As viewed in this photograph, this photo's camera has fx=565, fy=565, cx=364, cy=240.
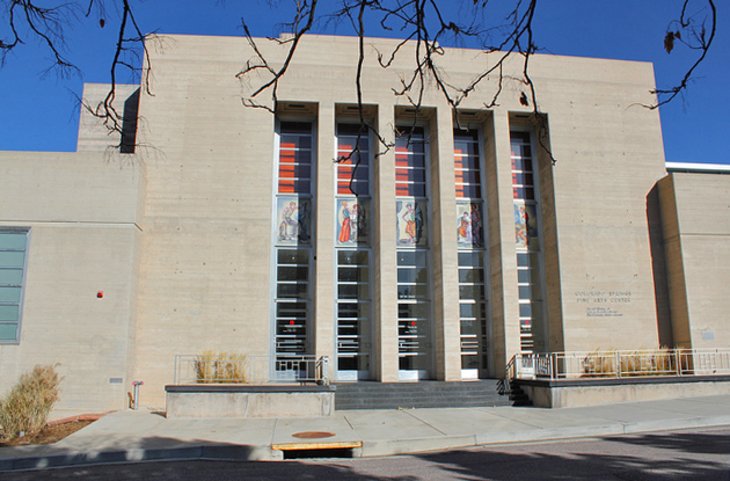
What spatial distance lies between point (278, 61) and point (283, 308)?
26.4 ft

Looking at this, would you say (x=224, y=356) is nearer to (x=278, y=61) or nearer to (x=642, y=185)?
(x=278, y=61)

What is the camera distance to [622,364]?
640 inches

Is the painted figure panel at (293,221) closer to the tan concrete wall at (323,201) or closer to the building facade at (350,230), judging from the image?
the building facade at (350,230)

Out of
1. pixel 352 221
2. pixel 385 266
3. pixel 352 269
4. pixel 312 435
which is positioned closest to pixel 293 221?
pixel 352 221

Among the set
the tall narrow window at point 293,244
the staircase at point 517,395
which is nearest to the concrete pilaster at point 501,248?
the staircase at point 517,395

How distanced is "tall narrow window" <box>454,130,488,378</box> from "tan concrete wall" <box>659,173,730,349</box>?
19.8 feet

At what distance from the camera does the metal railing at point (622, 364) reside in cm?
1590

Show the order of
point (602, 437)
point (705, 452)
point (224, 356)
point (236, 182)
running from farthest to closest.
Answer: point (236, 182) → point (224, 356) → point (602, 437) → point (705, 452)

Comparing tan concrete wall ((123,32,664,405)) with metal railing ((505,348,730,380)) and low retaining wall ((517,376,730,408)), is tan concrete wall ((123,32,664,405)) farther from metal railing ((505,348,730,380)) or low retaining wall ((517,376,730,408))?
low retaining wall ((517,376,730,408))

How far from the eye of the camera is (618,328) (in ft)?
58.7

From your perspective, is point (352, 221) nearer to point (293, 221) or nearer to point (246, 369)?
point (293, 221)

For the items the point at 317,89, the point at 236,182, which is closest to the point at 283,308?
the point at 236,182

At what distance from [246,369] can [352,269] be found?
4.77m

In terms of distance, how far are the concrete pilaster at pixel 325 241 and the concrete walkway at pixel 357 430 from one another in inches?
112
